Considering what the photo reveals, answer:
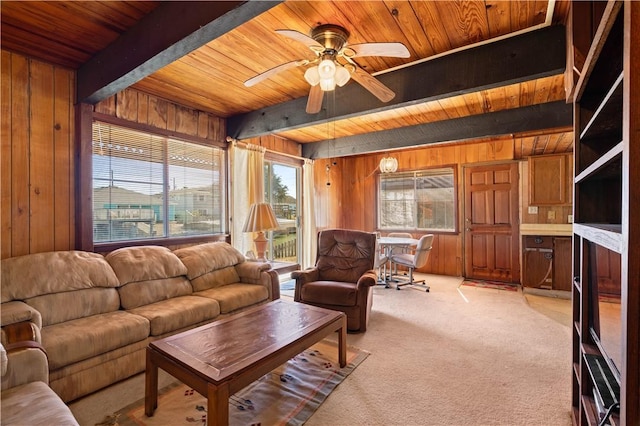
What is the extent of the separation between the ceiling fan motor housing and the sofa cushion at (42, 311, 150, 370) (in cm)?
250

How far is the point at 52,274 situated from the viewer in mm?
2268

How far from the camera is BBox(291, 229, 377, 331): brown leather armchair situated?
3.05 m

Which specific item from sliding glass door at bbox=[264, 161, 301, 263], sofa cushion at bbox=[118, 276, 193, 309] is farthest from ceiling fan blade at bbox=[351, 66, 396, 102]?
sliding glass door at bbox=[264, 161, 301, 263]

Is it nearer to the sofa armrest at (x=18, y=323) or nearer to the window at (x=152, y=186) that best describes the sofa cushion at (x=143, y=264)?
the window at (x=152, y=186)

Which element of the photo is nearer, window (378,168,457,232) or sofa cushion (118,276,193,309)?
sofa cushion (118,276,193,309)

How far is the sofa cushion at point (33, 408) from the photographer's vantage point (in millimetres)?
1189

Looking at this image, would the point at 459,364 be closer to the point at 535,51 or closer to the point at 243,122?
the point at 535,51

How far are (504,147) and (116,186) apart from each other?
583 cm

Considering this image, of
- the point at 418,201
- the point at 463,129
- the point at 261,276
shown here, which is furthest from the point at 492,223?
the point at 261,276

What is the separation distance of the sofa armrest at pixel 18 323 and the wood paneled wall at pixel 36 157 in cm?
81

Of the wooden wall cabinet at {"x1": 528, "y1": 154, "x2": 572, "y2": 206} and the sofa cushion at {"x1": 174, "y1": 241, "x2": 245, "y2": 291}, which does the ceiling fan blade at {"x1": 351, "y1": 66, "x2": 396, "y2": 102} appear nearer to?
the sofa cushion at {"x1": 174, "y1": 241, "x2": 245, "y2": 291}

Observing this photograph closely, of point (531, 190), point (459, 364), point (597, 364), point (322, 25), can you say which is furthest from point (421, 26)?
point (531, 190)

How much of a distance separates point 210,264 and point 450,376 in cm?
254

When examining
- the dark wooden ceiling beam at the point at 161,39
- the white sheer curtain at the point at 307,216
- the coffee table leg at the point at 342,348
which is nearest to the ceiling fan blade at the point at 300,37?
the dark wooden ceiling beam at the point at 161,39
